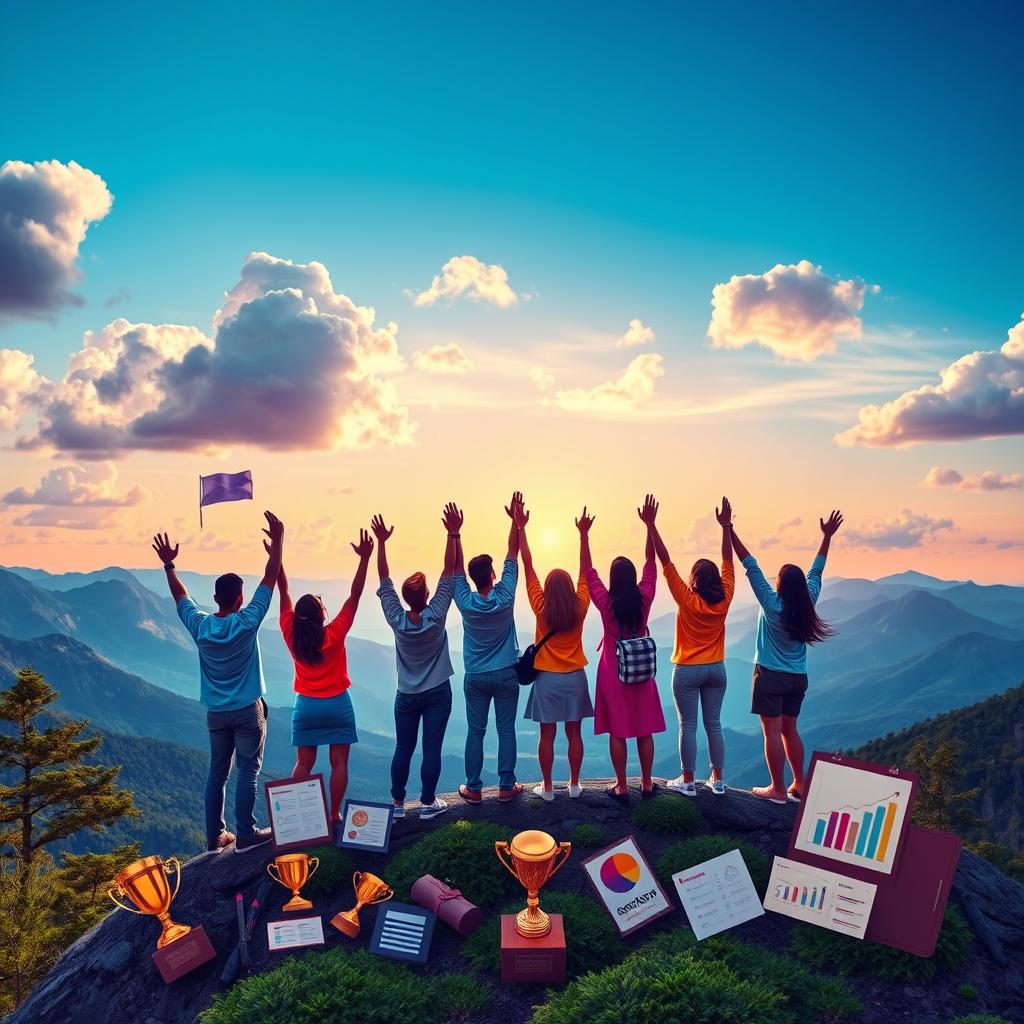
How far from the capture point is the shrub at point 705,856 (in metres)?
9.12

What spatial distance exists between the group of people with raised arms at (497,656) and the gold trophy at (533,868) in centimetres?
228

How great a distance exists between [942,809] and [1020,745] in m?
85.0

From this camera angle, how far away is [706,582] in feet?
32.6

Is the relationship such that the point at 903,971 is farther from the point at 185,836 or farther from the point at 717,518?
the point at 185,836

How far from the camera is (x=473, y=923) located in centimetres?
848

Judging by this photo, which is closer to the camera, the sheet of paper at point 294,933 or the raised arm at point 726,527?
the sheet of paper at point 294,933

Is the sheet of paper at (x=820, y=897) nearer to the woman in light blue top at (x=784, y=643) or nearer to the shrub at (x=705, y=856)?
the shrub at (x=705, y=856)

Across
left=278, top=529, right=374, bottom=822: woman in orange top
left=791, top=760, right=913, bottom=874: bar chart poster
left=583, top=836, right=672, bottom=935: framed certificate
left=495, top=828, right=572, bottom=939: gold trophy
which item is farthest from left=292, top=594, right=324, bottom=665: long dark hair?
left=791, top=760, right=913, bottom=874: bar chart poster

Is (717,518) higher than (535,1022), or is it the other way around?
(717,518)

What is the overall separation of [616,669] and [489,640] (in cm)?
186

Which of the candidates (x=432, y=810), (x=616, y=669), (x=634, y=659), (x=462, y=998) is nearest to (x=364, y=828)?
(x=432, y=810)

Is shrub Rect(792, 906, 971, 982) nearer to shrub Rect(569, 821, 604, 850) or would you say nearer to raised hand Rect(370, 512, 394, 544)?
shrub Rect(569, 821, 604, 850)

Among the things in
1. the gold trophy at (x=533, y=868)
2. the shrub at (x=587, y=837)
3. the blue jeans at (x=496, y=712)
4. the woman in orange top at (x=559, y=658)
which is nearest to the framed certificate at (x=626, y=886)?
the gold trophy at (x=533, y=868)

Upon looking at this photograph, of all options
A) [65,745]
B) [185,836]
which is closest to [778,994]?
[65,745]
